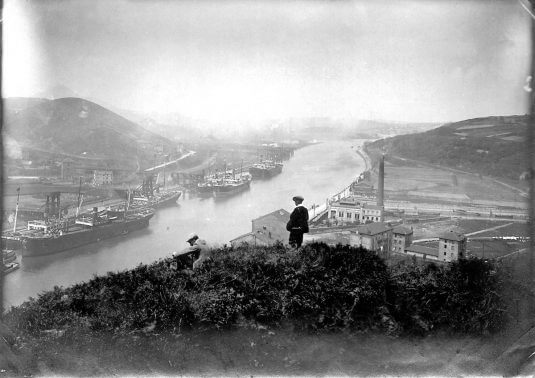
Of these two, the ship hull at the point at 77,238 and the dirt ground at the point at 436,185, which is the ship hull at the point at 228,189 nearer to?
the ship hull at the point at 77,238

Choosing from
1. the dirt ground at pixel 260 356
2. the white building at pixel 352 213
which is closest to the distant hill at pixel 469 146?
the white building at pixel 352 213

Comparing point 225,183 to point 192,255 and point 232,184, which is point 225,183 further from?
point 192,255

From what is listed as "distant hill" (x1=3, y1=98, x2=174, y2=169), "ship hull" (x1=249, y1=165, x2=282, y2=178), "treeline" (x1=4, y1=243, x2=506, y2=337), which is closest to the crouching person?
"treeline" (x1=4, y1=243, x2=506, y2=337)

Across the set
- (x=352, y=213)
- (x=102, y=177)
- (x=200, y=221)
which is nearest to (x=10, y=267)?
(x=102, y=177)

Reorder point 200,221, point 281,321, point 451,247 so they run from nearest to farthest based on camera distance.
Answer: point 281,321, point 200,221, point 451,247

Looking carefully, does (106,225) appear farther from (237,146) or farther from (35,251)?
(237,146)

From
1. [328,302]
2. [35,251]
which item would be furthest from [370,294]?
[35,251]
